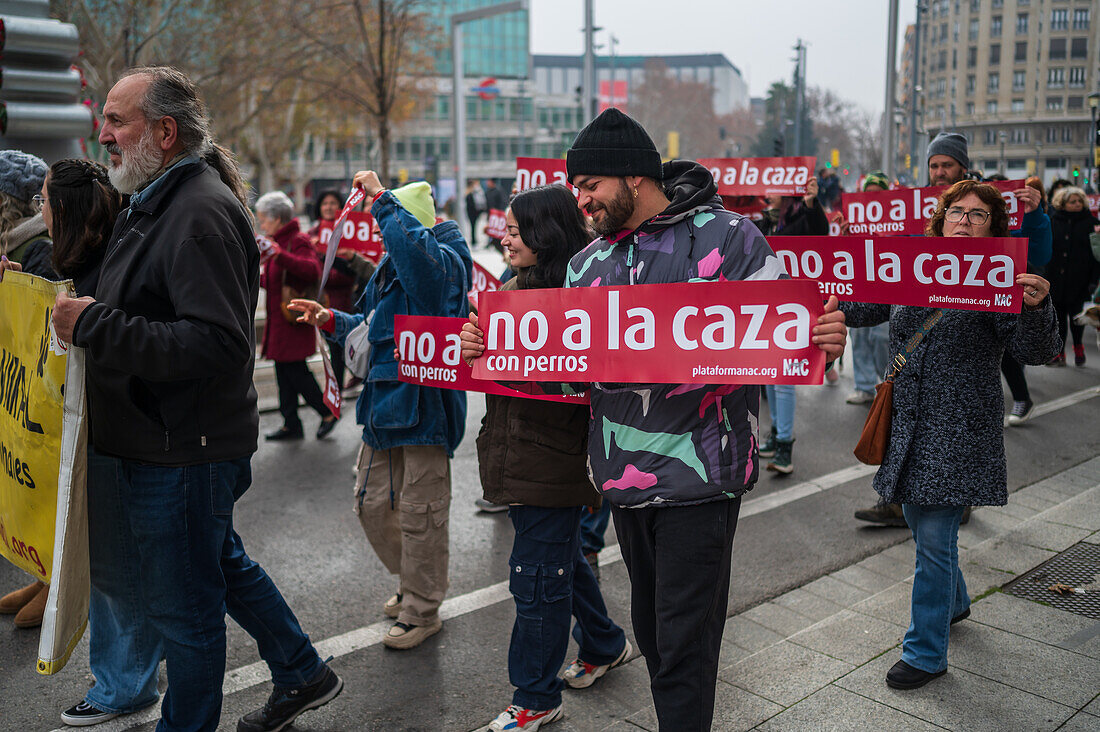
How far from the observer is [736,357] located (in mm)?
2631

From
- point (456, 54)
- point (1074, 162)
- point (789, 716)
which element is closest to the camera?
point (789, 716)

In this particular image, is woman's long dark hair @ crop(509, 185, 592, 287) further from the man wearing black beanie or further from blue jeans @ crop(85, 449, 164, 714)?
blue jeans @ crop(85, 449, 164, 714)

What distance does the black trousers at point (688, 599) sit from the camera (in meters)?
2.64

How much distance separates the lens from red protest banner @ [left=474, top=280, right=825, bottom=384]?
8.45 feet

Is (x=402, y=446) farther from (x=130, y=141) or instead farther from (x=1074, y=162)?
(x=1074, y=162)

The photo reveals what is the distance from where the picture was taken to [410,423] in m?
4.06

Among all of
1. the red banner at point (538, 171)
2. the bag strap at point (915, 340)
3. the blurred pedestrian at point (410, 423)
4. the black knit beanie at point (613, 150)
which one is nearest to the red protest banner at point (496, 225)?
the red banner at point (538, 171)

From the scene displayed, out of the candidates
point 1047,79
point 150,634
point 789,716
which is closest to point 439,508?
point 150,634

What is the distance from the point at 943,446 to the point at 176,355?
2.66 metres

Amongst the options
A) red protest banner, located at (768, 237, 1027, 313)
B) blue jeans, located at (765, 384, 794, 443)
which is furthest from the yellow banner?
blue jeans, located at (765, 384, 794, 443)

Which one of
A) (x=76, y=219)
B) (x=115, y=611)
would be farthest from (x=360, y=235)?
(x=115, y=611)

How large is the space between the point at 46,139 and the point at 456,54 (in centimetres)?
1396

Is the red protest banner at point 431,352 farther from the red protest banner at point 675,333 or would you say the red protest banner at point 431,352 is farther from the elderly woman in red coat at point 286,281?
the elderly woman in red coat at point 286,281

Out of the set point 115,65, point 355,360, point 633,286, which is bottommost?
point 355,360
